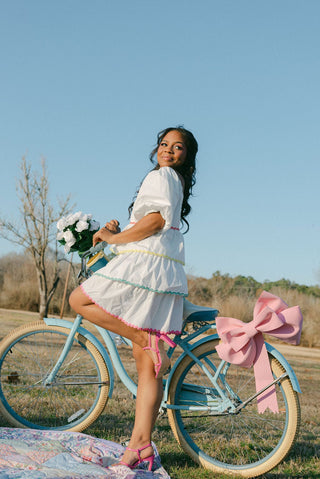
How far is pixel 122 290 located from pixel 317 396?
4776mm

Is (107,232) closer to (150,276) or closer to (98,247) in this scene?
(98,247)

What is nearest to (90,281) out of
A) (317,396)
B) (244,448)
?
(244,448)

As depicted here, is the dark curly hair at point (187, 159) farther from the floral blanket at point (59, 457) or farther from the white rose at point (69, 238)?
the floral blanket at point (59, 457)

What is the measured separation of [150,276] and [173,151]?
82 cm

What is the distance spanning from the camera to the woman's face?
120 inches

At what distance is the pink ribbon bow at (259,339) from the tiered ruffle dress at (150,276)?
0.30 meters

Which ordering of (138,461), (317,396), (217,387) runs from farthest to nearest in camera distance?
(317,396)
(217,387)
(138,461)

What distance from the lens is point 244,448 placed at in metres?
3.25

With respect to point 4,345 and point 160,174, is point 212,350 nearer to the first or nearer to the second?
point 160,174

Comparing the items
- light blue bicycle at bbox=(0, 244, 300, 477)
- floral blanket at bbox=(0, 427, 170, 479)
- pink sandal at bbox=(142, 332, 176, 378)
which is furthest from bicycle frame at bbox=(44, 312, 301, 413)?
floral blanket at bbox=(0, 427, 170, 479)

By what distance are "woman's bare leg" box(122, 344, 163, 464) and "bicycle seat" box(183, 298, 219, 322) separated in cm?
36

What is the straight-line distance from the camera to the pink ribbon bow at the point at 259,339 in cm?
286

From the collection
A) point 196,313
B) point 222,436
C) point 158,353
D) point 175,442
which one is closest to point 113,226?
point 196,313

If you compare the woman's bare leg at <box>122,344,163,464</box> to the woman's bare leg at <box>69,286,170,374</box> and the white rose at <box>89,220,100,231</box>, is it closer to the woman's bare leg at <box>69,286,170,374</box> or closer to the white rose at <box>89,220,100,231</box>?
the woman's bare leg at <box>69,286,170,374</box>
